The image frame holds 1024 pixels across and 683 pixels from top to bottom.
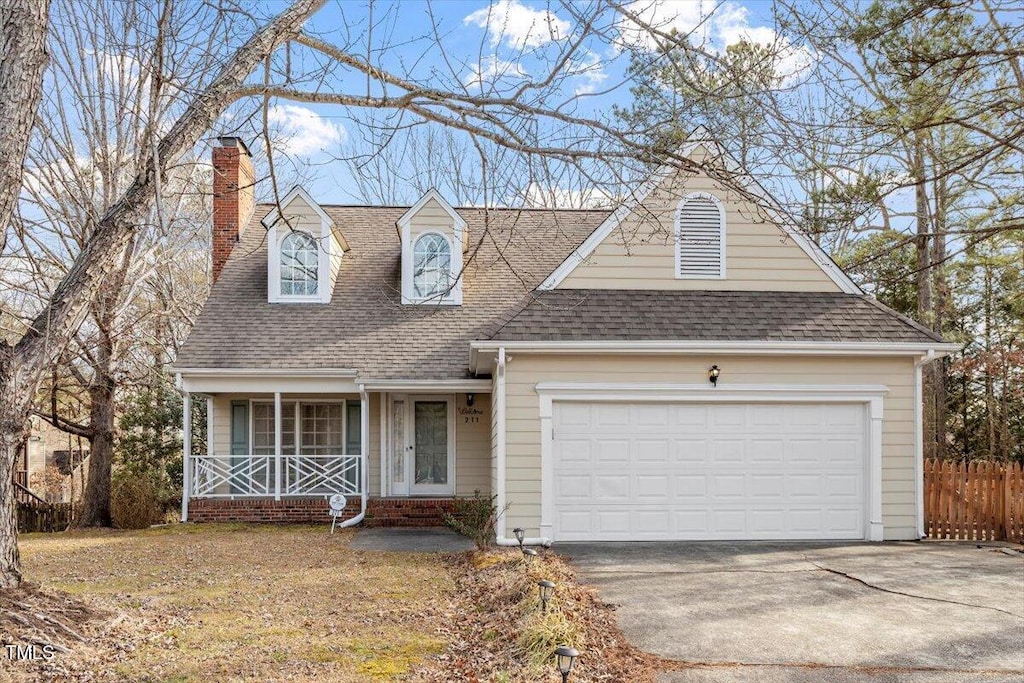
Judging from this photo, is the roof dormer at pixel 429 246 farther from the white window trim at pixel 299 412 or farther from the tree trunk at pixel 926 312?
the tree trunk at pixel 926 312

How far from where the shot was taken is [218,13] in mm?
7012

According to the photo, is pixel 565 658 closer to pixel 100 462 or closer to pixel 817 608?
pixel 817 608

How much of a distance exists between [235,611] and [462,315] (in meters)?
9.43

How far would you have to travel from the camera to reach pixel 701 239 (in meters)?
13.1

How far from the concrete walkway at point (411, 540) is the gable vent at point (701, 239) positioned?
5280 millimetres

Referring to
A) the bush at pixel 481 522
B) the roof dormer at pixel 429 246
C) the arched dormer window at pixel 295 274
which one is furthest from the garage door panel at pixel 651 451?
the arched dormer window at pixel 295 274

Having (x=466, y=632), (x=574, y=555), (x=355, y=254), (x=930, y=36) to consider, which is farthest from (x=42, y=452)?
(x=930, y=36)

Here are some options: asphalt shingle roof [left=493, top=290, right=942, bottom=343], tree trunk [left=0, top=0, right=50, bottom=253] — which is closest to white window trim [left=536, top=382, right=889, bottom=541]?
asphalt shingle roof [left=493, top=290, right=942, bottom=343]

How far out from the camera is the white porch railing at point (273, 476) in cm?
1533

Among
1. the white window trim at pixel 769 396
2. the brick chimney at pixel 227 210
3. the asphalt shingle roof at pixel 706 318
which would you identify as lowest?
the white window trim at pixel 769 396

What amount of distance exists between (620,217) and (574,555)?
4853 mm

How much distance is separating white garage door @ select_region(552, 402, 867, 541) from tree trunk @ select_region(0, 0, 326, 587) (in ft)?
21.9

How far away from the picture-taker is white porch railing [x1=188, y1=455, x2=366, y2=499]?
50.3 feet

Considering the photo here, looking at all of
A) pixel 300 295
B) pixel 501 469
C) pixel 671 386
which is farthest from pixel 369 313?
pixel 671 386
